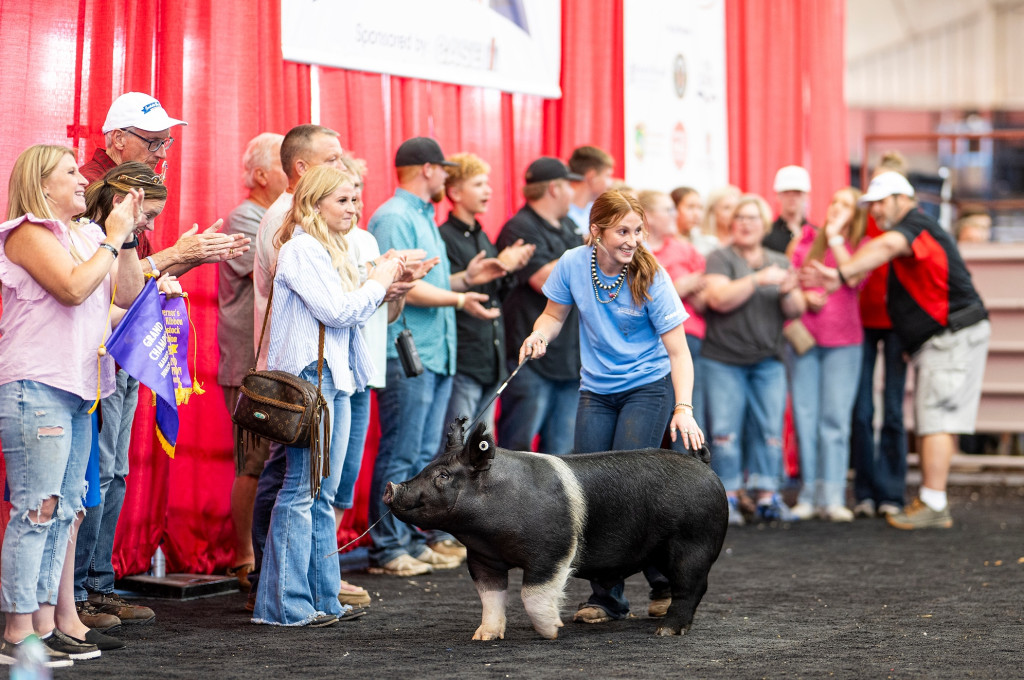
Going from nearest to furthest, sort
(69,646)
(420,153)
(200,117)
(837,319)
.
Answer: (69,646) → (200,117) → (420,153) → (837,319)

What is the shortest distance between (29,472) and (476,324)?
8.31 feet

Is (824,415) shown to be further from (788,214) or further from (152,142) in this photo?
(152,142)

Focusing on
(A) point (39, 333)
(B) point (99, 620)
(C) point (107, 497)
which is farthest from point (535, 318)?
(A) point (39, 333)

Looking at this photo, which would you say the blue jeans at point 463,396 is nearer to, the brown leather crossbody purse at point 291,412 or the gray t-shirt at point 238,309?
the gray t-shirt at point 238,309

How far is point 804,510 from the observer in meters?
6.61

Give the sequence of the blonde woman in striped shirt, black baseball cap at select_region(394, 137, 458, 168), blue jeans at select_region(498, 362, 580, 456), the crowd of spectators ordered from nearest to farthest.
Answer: the crowd of spectators, the blonde woman in striped shirt, black baseball cap at select_region(394, 137, 458, 168), blue jeans at select_region(498, 362, 580, 456)

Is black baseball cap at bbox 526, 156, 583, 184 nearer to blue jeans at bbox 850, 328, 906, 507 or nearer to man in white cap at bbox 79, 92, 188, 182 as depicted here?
man in white cap at bbox 79, 92, 188, 182

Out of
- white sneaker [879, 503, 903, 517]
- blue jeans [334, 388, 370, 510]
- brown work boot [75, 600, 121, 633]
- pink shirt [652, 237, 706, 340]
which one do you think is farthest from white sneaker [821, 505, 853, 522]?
brown work boot [75, 600, 121, 633]

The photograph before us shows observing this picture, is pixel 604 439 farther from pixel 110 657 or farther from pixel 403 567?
pixel 110 657

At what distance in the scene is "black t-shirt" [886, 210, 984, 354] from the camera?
20.6 ft

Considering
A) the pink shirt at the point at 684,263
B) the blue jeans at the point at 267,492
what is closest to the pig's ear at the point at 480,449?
the blue jeans at the point at 267,492

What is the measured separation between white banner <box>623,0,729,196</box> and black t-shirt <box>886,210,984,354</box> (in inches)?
70.8

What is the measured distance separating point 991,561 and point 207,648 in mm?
3476

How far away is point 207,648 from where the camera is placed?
354 cm
